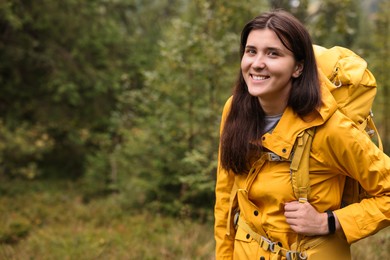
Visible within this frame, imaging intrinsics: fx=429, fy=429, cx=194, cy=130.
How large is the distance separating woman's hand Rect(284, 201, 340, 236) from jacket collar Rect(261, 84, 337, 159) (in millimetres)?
241

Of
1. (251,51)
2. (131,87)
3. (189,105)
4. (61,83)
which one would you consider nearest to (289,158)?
(251,51)

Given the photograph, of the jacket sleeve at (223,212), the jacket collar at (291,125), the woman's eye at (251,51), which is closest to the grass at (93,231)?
the jacket sleeve at (223,212)

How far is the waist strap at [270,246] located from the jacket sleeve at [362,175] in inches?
9.9

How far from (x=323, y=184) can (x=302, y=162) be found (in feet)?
0.57

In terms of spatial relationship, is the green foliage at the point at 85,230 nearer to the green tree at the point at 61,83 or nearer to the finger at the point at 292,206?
the green tree at the point at 61,83

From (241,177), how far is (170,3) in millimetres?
19211

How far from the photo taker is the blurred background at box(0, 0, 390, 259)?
6.67m

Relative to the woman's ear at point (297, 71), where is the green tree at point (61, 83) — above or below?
below

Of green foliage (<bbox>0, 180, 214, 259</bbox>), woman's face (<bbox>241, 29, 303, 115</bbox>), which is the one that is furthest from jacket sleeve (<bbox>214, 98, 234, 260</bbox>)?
green foliage (<bbox>0, 180, 214, 259</bbox>)

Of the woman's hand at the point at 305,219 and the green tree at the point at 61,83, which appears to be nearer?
the woman's hand at the point at 305,219

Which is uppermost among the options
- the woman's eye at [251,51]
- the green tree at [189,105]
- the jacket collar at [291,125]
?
the woman's eye at [251,51]

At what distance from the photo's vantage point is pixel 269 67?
1.99 meters

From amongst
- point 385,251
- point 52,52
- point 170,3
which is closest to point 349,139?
point 385,251

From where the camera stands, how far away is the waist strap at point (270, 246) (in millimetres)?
2057
